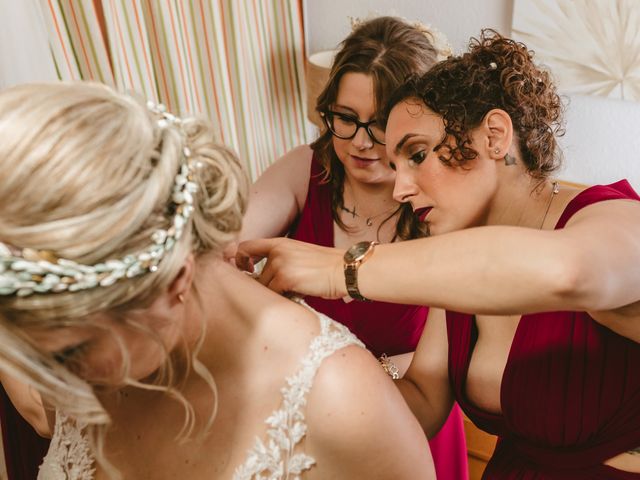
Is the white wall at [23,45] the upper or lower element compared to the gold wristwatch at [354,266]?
upper

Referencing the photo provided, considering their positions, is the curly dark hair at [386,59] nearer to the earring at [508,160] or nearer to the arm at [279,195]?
the arm at [279,195]

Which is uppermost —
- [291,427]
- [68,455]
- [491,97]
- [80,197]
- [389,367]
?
[80,197]

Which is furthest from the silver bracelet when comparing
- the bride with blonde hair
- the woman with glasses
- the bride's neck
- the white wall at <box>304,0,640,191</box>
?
the white wall at <box>304,0,640,191</box>

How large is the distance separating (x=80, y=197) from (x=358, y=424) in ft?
1.65

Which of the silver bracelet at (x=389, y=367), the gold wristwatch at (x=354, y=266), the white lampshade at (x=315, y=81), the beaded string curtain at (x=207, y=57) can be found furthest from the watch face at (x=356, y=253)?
the white lampshade at (x=315, y=81)

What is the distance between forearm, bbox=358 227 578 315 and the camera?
86cm

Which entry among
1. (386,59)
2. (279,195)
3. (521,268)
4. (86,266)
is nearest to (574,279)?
(521,268)

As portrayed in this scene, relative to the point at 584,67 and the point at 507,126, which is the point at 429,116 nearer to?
the point at 507,126

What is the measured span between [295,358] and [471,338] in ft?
1.53

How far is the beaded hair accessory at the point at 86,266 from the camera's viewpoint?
635mm

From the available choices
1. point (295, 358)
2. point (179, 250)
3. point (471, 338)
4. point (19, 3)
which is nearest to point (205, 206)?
point (179, 250)

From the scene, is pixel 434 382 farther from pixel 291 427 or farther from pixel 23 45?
pixel 23 45

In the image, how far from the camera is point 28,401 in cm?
116

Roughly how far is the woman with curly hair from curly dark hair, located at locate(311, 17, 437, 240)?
0.23 meters
